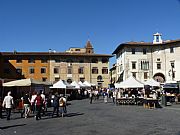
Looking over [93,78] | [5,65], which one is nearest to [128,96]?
[93,78]

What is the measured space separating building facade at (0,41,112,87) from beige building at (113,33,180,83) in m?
7.94

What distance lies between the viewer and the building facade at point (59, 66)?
212ft

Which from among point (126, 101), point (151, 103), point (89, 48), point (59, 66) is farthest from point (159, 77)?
point (151, 103)

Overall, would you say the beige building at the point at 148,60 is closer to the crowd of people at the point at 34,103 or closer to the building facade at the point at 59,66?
the building facade at the point at 59,66

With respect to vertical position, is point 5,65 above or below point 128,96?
above

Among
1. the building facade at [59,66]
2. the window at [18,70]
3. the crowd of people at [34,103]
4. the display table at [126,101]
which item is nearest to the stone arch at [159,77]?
the building facade at [59,66]

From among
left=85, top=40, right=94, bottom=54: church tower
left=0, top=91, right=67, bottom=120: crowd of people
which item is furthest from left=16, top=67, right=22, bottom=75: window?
left=0, top=91, right=67, bottom=120: crowd of people

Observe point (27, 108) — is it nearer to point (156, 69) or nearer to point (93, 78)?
point (156, 69)

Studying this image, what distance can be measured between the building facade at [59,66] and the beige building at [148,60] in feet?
26.1

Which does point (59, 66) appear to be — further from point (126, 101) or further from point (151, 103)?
point (151, 103)

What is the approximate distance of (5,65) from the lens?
209 ft

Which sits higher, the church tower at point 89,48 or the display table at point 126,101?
→ the church tower at point 89,48

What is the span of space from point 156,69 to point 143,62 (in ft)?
9.54

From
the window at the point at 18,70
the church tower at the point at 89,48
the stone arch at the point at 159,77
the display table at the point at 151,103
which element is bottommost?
the display table at the point at 151,103
